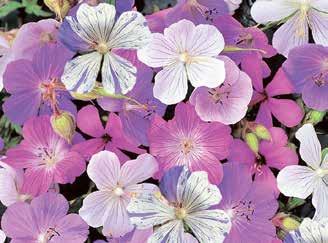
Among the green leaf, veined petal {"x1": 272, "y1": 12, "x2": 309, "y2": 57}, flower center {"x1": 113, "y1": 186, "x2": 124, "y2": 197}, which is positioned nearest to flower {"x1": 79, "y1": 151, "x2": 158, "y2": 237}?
flower center {"x1": 113, "y1": 186, "x2": 124, "y2": 197}

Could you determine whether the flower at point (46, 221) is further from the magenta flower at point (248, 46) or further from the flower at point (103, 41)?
the magenta flower at point (248, 46)

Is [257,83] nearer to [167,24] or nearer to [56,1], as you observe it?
[167,24]

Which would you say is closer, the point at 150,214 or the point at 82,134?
the point at 150,214

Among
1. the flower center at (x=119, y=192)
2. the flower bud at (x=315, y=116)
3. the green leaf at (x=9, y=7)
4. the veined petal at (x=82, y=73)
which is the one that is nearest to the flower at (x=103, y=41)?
the veined petal at (x=82, y=73)

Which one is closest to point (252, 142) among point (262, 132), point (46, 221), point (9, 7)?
point (262, 132)

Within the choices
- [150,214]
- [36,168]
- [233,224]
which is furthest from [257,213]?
[36,168]

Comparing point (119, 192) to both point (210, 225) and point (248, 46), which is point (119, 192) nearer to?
point (210, 225)

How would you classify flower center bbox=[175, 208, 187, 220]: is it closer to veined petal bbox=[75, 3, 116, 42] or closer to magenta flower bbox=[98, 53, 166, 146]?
magenta flower bbox=[98, 53, 166, 146]
